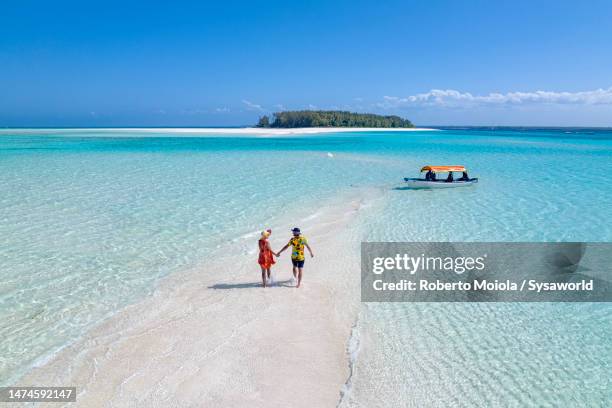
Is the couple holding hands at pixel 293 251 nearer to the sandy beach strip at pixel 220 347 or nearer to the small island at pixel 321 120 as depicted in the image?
the sandy beach strip at pixel 220 347

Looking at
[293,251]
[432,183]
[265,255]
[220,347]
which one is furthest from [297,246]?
[432,183]

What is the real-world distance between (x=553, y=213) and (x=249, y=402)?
597 inches

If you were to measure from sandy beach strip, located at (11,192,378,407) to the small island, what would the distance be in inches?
5235

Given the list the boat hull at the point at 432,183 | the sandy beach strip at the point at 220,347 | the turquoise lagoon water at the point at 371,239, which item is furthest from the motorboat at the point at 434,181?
the sandy beach strip at the point at 220,347

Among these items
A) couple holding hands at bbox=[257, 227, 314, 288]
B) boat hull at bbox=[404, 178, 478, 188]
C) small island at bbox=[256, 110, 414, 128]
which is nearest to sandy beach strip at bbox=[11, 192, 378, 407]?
couple holding hands at bbox=[257, 227, 314, 288]

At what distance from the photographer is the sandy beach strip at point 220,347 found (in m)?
5.40

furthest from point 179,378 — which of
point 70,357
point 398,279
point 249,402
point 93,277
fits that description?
point 398,279

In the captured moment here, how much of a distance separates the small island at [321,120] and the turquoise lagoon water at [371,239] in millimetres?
117441

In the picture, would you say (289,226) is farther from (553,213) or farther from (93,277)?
(553,213)

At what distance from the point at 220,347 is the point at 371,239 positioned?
683 centimetres

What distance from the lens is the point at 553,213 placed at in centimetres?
1541

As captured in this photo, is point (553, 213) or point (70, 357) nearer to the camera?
point (70, 357)

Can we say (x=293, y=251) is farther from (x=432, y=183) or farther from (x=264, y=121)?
(x=264, y=121)

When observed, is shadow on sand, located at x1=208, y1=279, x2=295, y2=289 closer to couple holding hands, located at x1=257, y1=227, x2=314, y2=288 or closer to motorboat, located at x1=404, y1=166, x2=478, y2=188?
couple holding hands, located at x1=257, y1=227, x2=314, y2=288
